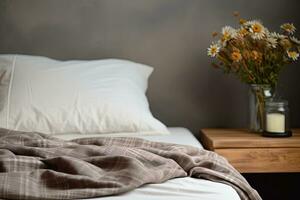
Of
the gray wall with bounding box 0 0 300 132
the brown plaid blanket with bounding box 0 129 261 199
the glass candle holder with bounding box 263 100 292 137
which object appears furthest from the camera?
the gray wall with bounding box 0 0 300 132

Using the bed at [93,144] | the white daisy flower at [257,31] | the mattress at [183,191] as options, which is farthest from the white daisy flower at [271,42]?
the mattress at [183,191]

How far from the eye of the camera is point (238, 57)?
2.33m

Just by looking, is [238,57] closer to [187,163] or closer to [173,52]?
[173,52]

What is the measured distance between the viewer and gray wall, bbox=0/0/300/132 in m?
2.74

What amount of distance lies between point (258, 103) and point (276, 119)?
157 millimetres

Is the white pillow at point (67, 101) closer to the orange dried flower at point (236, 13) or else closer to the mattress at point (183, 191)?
the orange dried flower at point (236, 13)

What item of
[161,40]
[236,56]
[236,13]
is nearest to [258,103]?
[236,56]

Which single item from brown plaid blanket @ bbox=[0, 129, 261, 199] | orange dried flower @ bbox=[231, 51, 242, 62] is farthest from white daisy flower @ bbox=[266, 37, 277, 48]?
brown plaid blanket @ bbox=[0, 129, 261, 199]

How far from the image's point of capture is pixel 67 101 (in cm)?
223

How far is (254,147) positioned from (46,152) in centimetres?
105

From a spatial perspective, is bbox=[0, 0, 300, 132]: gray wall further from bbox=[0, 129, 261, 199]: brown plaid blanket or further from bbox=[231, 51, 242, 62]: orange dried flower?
bbox=[0, 129, 261, 199]: brown plaid blanket

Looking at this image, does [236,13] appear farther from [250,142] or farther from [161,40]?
[250,142]

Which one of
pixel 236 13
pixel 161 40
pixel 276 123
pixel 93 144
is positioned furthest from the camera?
pixel 161 40

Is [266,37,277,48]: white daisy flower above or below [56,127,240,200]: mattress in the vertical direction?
above
